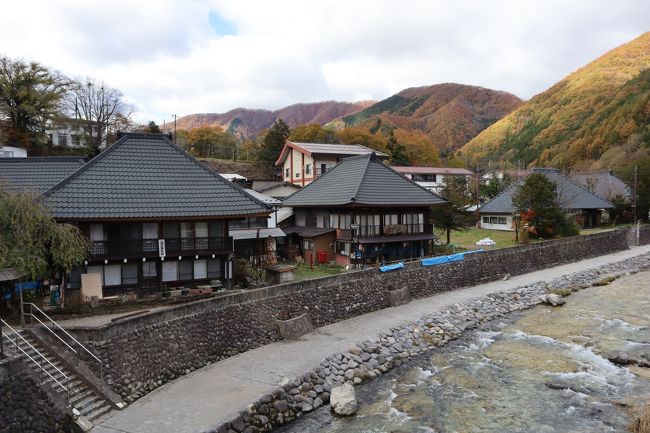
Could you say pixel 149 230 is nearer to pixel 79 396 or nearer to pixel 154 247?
pixel 154 247

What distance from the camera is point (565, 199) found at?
1983 inches

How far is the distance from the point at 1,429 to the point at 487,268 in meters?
27.2

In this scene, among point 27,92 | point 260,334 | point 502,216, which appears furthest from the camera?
point 502,216

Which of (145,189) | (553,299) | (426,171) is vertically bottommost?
(553,299)

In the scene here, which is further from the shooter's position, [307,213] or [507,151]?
[507,151]

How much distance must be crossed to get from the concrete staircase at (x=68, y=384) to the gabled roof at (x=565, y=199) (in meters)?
42.9

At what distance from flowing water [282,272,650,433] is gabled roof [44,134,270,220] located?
35.7ft

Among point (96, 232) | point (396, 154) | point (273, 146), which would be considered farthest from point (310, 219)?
point (396, 154)

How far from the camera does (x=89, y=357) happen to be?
1302cm

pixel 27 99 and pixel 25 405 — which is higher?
pixel 27 99

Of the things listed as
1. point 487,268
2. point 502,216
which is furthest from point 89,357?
point 502,216

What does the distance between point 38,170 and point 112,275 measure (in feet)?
27.6

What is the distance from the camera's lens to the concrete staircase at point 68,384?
39.0 feet

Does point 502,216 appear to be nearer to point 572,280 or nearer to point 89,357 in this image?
point 572,280
